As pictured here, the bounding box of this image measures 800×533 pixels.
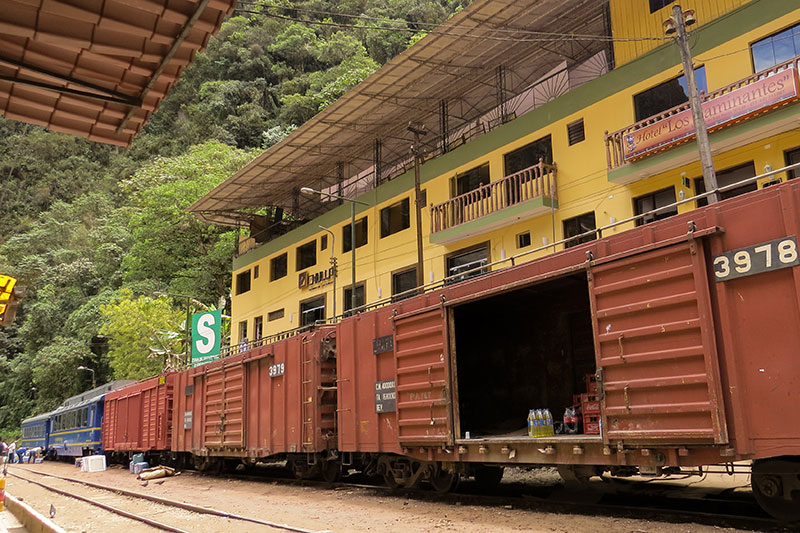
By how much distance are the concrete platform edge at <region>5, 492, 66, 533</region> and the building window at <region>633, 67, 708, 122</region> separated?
1696 cm

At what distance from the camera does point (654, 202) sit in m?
17.6

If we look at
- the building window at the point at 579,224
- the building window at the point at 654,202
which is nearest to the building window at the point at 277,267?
the building window at the point at 579,224

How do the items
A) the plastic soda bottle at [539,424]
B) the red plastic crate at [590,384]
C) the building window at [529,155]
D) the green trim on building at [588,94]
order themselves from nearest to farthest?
the plastic soda bottle at [539,424], the red plastic crate at [590,384], the green trim on building at [588,94], the building window at [529,155]

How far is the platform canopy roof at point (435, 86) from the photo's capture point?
20250mm

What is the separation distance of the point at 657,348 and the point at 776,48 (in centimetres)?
1166

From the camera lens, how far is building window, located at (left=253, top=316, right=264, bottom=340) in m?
Answer: 35.2

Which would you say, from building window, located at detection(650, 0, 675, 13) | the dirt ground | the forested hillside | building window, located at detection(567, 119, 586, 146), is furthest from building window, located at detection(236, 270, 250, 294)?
building window, located at detection(650, 0, 675, 13)

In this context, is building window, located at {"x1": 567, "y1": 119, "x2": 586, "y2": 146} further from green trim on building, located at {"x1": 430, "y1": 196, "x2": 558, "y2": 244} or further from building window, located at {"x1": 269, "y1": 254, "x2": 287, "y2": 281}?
building window, located at {"x1": 269, "y1": 254, "x2": 287, "y2": 281}

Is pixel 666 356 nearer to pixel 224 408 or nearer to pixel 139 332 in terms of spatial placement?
pixel 224 408

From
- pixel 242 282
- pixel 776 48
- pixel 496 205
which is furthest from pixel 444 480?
pixel 242 282

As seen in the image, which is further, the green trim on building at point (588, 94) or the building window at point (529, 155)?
the building window at point (529, 155)

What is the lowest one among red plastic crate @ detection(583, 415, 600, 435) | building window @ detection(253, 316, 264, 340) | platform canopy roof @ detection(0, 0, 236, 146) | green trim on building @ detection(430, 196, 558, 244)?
red plastic crate @ detection(583, 415, 600, 435)

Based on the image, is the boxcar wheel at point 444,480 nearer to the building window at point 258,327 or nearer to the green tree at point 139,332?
the building window at point 258,327

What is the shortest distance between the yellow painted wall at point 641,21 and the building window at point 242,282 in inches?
1001
